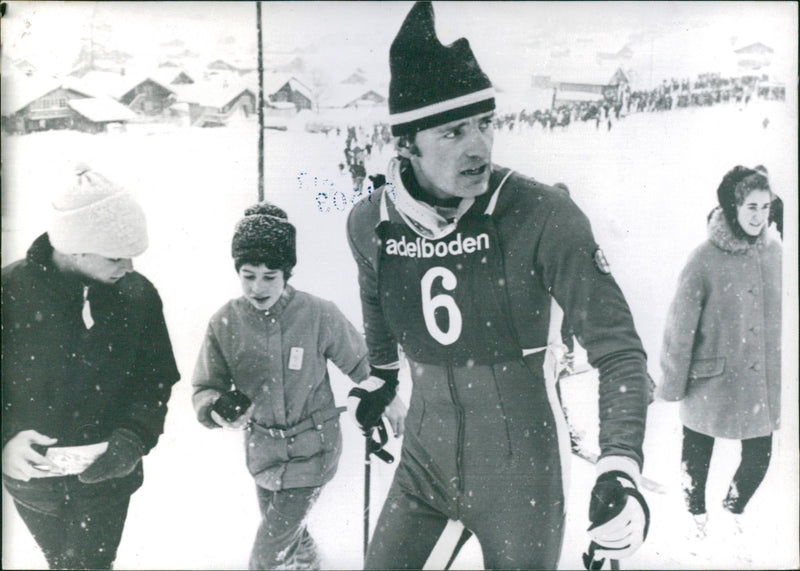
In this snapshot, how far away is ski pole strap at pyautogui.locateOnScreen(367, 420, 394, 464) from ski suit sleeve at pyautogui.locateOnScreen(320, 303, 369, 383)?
172 mm

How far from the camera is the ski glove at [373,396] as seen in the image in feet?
7.61

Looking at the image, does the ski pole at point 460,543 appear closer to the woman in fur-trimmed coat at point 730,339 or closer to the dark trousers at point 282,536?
the dark trousers at point 282,536

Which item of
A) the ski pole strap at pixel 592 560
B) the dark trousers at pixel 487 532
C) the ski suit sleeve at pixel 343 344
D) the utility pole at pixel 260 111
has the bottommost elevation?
the ski pole strap at pixel 592 560

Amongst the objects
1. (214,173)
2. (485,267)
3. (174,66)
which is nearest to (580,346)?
(485,267)

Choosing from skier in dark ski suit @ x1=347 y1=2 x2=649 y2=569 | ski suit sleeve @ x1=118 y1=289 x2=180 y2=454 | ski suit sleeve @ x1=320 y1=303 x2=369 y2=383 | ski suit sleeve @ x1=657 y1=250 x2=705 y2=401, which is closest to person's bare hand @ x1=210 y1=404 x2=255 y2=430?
ski suit sleeve @ x1=118 y1=289 x2=180 y2=454

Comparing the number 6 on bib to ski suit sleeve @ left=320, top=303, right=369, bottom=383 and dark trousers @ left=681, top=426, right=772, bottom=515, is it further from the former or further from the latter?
dark trousers @ left=681, top=426, right=772, bottom=515

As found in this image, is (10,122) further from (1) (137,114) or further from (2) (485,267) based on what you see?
(2) (485,267)

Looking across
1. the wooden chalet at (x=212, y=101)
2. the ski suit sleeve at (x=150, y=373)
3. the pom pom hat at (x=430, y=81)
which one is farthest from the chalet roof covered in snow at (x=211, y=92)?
the ski suit sleeve at (x=150, y=373)

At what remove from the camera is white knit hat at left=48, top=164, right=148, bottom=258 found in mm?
2379

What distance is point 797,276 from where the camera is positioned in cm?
243

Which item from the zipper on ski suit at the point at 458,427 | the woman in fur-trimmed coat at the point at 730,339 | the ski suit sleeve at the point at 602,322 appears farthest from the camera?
the woman in fur-trimmed coat at the point at 730,339

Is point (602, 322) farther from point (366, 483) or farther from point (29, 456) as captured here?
point (29, 456)

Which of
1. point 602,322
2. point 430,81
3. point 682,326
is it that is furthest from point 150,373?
point 682,326

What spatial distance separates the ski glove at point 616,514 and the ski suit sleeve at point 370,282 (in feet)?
2.40
